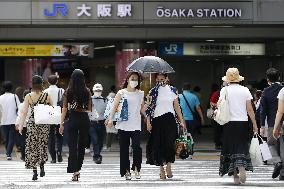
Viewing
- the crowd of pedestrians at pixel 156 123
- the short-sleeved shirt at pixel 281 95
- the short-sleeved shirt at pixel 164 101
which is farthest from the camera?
the short-sleeved shirt at pixel 164 101

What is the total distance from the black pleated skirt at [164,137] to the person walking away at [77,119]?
1.18 m

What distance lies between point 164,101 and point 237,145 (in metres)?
1.62

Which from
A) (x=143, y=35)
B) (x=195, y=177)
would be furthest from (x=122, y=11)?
(x=195, y=177)

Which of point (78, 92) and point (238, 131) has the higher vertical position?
point (78, 92)

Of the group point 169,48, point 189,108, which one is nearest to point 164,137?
point 189,108

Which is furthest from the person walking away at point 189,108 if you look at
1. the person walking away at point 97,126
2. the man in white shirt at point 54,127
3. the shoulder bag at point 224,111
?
the shoulder bag at point 224,111

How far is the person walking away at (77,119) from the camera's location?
1372 cm

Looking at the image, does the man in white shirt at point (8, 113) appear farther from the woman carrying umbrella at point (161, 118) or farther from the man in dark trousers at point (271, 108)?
the man in dark trousers at point (271, 108)

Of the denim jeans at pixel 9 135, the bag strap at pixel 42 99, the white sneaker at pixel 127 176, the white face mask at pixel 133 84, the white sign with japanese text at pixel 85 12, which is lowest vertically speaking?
the white sneaker at pixel 127 176

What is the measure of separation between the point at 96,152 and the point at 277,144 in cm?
567

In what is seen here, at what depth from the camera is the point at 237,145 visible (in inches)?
510

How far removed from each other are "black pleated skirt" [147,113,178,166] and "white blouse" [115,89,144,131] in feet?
1.08

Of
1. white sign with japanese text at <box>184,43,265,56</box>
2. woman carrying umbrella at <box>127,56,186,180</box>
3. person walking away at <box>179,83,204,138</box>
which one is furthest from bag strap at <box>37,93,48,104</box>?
white sign with japanese text at <box>184,43,265,56</box>

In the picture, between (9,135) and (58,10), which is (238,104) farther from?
(58,10)
